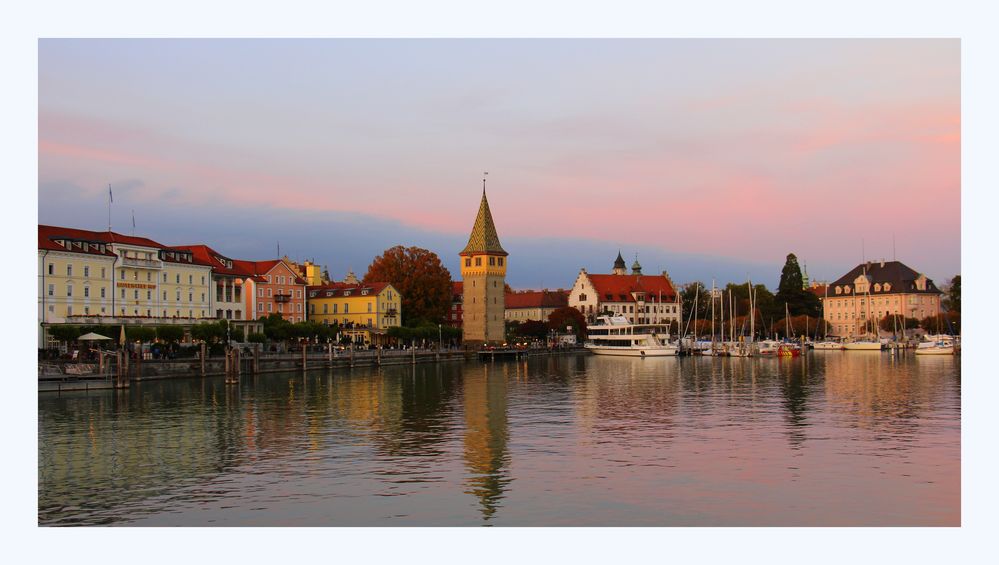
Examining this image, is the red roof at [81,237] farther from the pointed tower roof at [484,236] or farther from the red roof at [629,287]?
the red roof at [629,287]

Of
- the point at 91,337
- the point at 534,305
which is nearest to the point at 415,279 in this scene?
the point at 534,305

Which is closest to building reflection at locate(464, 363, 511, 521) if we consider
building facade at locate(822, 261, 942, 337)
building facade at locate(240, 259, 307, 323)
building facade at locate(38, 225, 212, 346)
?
building facade at locate(38, 225, 212, 346)

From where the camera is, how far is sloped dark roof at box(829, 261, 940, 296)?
5541 inches

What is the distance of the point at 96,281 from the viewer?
68750 mm

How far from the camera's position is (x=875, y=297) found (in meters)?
144

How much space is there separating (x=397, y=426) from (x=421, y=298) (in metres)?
77.5

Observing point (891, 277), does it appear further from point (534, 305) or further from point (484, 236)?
point (484, 236)

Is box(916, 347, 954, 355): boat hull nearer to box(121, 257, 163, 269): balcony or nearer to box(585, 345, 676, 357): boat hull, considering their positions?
box(585, 345, 676, 357): boat hull

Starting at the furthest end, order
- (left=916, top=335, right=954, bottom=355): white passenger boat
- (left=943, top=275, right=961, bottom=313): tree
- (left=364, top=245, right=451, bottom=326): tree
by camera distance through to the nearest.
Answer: (left=943, top=275, right=961, bottom=313): tree
(left=364, top=245, right=451, bottom=326): tree
(left=916, top=335, right=954, bottom=355): white passenger boat

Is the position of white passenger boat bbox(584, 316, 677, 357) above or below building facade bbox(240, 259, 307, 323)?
below

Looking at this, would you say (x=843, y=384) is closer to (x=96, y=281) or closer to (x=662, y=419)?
(x=662, y=419)

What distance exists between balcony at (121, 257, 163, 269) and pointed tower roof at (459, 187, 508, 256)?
46.6 m

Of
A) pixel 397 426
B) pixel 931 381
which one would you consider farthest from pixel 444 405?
pixel 931 381

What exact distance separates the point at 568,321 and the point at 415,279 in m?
33.1
